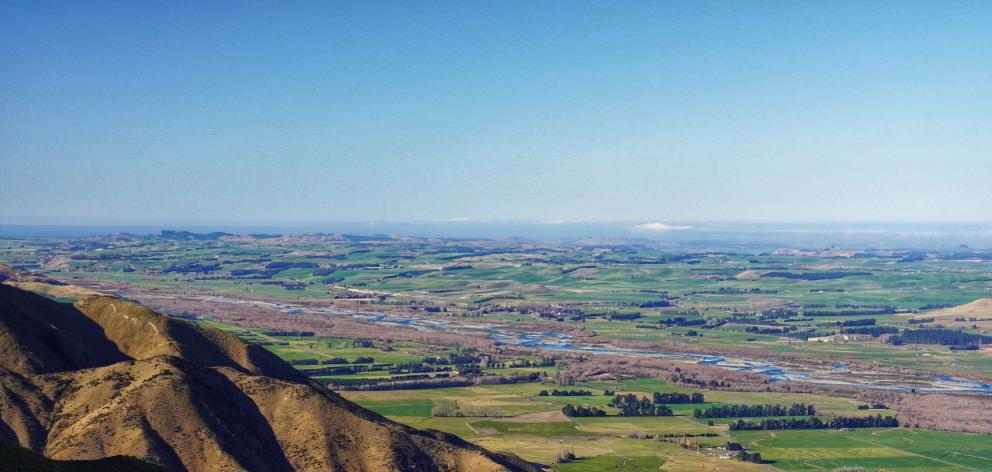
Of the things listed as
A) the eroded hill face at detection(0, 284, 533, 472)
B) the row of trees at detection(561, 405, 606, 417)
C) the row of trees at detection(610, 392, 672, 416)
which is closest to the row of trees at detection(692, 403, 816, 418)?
the row of trees at detection(610, 392, 672, 416)

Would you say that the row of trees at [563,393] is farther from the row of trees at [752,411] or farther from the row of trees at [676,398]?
the row of trees at [752,411]

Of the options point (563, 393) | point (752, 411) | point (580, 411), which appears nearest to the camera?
point (580, 411)

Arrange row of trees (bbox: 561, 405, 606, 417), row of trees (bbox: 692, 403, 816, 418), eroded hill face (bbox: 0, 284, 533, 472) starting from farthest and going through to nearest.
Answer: row of trees (bbox: 692, 403, 816, 418), row of trees (bbox: 561, 405, 606, 417), eroded hill face (bbox: 0, 284, 533, 472)

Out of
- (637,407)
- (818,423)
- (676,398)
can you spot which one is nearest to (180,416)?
(637,407)

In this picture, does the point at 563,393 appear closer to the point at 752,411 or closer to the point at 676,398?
the point at 676,398

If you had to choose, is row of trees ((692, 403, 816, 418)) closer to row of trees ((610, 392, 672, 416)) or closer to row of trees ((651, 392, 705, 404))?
row of trees ((610, 392, 672, 416))

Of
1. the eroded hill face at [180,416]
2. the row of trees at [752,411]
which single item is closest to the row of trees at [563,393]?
the row of trees at [752,411]

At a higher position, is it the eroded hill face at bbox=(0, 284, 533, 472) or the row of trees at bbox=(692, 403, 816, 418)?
the eroded hill face at bbox=(0, 284, 533, 472)

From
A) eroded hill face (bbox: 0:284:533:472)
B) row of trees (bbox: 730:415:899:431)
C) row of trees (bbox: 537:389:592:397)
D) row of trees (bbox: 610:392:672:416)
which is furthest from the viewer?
row of trees (bbox: 537:389:592:397)
